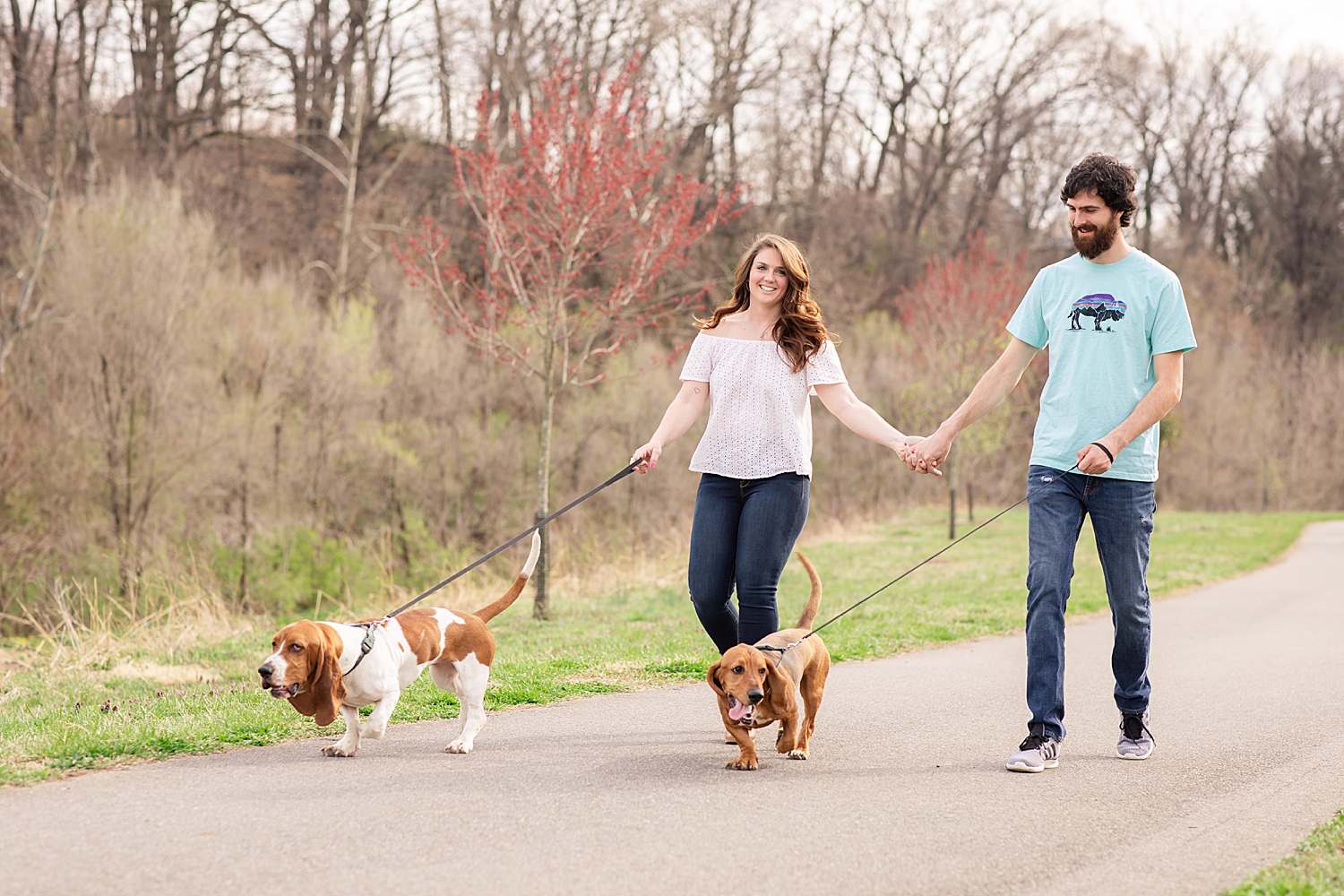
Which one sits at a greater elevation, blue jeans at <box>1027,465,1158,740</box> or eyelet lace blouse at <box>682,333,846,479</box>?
eyelet lace blouse at <box>682,333,846,479</box>

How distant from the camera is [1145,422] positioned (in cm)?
475

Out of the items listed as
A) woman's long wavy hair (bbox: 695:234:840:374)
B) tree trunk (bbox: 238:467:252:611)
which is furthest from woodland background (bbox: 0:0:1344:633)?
woman's long wavy hair (bbox: 695:234:840:374)

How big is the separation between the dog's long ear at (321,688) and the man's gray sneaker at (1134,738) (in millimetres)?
3321

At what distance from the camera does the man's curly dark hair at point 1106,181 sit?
15.8 ft

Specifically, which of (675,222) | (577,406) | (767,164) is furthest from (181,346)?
(767,164)

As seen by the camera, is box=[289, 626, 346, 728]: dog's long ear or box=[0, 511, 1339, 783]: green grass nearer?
box=[289, 626, 346, 728]: dog's long ear

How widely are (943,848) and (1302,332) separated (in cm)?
5046

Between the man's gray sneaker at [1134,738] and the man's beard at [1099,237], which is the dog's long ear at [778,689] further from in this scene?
the man's beard at [1099,237]

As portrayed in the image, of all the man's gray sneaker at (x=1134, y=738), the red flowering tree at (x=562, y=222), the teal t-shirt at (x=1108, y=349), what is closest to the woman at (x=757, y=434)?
the teal t-shirt at (x=1108, y=349)

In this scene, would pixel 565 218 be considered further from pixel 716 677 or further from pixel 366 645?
pixel 716 677

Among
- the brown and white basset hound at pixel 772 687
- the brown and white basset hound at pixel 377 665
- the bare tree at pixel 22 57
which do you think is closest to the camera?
the brown and white basset hound at pixel 377 665

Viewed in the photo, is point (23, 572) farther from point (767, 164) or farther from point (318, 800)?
point (767, 164)

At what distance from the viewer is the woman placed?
515cm

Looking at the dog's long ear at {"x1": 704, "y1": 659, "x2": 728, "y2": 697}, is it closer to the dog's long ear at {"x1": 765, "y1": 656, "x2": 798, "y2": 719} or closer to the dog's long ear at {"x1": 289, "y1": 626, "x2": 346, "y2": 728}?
the dog's long ear at {"x1": 765, "y1": 656, "x2": 798, "y2": 719}
